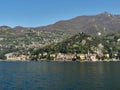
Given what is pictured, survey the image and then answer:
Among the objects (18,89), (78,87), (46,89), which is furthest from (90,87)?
(18,89)

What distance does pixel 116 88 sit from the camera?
12912 centimetres

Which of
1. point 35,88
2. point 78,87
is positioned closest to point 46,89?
point 35,88

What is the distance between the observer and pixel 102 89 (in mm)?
128625

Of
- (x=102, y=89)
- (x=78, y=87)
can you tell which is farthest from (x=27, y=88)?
(x=102, y=89)

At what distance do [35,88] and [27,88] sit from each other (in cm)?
355

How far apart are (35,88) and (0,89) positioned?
599 inches

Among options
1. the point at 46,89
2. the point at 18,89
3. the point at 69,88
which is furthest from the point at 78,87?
the point at 18,89

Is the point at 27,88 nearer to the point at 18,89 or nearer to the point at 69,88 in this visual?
the point at 18,89

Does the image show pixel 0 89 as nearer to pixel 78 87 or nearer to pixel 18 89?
pixel 18 89

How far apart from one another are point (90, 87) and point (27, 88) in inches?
1077

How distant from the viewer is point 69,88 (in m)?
132

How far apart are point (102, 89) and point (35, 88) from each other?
28785 millimetres

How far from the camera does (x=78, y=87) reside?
134 metres

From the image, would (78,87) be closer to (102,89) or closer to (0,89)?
(102,89)
